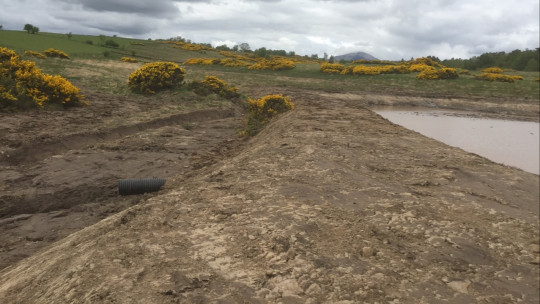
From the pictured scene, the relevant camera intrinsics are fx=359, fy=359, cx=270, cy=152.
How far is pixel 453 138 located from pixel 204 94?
42.5 ft

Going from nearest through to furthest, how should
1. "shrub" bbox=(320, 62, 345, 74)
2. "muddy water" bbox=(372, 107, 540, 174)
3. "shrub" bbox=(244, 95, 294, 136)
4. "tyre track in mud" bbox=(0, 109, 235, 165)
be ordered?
"tyre track in mud" bbox=(0, 109, 235, 165) < "muddy water" bbox=(372, 107, 540, 174) < "shrub" bbox=(244, 95, 294, 136) < "shrub" bbox=(320, 62, 345, 74)

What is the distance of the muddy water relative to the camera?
1426cm

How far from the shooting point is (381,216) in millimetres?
5531

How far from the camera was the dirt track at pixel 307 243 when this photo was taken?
3.77 m

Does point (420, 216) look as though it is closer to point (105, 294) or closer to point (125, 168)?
point (105, 294)

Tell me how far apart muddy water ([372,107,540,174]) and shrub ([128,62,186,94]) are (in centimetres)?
1350

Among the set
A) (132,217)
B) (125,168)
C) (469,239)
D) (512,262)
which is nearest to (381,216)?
(469,239)

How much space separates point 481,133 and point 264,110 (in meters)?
12.2

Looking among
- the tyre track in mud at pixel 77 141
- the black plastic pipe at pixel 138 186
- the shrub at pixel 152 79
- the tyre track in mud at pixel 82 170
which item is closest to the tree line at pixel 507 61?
the shrub at pixel 152 79

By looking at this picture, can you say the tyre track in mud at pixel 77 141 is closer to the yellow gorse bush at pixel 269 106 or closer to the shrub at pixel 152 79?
the yellow gorse bush at pixel 269 106

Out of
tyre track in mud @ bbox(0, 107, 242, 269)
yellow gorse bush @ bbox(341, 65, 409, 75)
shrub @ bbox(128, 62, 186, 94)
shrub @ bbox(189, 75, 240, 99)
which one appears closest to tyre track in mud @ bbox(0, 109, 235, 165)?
tyre track in mud @ bbox(0, 107, 242, 269)

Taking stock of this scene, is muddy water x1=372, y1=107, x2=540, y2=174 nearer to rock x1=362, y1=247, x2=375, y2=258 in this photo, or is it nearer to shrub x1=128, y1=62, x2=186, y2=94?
rock x1=362, y1=247, x2=375, y2=258

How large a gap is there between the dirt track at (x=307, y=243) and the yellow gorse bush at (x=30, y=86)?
6800 mm

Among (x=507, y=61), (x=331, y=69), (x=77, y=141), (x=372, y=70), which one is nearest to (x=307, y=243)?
(x=77, y=141)
